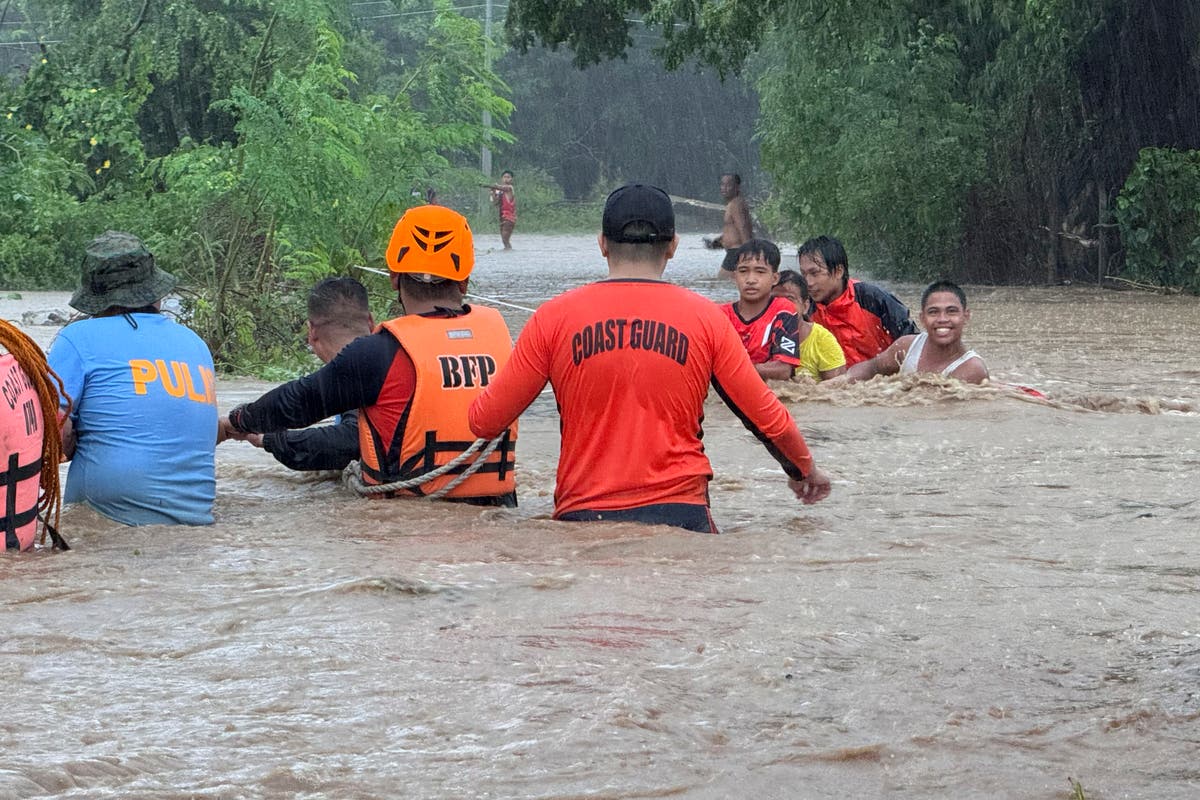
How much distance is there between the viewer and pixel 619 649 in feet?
15.2

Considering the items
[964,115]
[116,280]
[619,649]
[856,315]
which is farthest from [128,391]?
[964,115]

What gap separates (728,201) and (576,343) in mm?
15802

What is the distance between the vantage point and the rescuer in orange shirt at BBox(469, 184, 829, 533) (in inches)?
222

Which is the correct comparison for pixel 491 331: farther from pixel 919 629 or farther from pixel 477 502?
pixel 919 629

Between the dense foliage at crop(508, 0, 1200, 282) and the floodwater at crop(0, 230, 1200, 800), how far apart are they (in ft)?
45.6

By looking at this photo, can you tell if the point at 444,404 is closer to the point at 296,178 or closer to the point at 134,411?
the point at 134,411

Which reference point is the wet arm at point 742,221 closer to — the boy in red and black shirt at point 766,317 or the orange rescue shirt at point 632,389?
the boy in red and black shirt at point 766,317

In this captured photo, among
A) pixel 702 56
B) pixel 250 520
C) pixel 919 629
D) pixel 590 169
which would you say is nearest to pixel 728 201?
pixel 702 56

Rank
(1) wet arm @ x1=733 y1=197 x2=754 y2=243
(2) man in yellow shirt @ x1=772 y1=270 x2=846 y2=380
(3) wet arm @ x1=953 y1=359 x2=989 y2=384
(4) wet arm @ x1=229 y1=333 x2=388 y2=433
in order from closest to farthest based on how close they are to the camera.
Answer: (4) wet arm @ x1=229 y1=333 x2=388 y2=433 < (3) wet arm @ x1=953 y1=359 x2=989 y2=384 < (2) man in yellow shirt @ x1=772 y1=270 x2=846 y2=380 < (1) wet arm @ x1=733 y1=197 x2=754 y2=243

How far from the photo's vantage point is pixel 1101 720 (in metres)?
4.05

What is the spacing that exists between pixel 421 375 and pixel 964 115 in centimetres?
1763

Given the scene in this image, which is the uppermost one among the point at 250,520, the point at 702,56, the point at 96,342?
the point at 702,56

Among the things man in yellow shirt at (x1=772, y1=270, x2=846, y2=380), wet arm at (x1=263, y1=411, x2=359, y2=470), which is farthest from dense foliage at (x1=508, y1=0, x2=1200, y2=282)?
wet arm at (x1=263, y1=411, x2=359, y2=470)

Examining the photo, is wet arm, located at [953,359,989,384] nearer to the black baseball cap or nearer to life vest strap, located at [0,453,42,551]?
the black baseball cap
